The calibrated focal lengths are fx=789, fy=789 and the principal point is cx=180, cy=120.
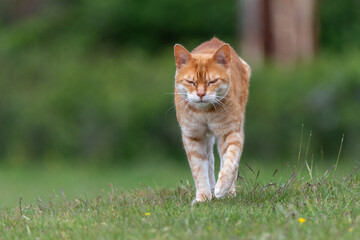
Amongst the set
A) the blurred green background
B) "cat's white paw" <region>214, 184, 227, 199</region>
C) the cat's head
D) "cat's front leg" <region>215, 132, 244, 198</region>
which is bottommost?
the blurred green background

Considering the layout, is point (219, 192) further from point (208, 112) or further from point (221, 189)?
point (208, 112)

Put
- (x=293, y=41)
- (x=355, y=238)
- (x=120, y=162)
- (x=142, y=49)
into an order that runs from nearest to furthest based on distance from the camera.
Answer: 1. (x=355, y=238)
2. (x=120, y=162)
3. (x=293, y=41)
4. (x=142, y=49)

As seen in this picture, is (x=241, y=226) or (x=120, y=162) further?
(x=120, y=162)

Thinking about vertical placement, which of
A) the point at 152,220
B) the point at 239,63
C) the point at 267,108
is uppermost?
the point at 239,63

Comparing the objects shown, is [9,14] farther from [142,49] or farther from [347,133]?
[347,133]

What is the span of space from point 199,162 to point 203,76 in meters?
0.93

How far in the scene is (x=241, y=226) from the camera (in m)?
6.27

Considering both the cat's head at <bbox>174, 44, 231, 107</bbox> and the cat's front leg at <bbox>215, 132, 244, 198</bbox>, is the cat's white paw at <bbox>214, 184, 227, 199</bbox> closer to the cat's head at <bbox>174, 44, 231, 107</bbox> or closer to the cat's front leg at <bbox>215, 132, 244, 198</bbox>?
the cat's front leg at <bbox>215, 132, 244, 198</bbox>

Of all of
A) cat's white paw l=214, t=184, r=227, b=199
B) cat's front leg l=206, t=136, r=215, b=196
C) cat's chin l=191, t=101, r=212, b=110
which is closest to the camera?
cat's white paw l=214, t=184, r=227, b=199

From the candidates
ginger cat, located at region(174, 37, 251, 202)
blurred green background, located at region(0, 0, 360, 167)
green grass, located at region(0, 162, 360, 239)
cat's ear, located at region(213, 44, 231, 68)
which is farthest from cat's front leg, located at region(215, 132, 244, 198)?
blurred green background, located at region(0, 0, 360, 167)

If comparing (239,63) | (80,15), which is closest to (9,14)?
(80,15)

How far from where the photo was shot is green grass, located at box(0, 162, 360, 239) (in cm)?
609

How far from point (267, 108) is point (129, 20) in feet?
40.0

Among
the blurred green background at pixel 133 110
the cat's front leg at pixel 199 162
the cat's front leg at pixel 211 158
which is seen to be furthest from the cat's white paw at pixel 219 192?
the blurred green background at pixel 133 110
